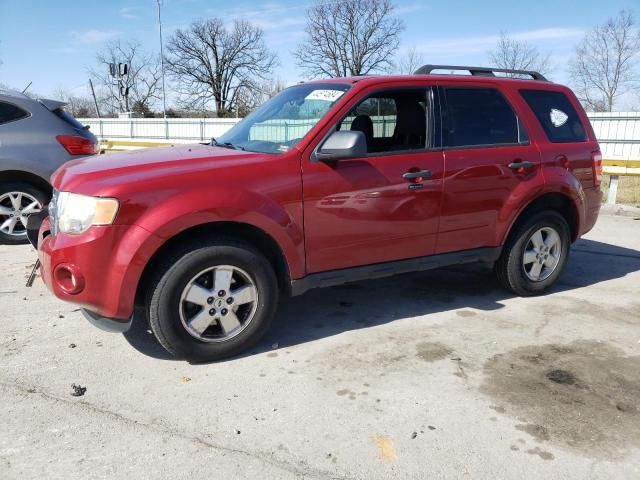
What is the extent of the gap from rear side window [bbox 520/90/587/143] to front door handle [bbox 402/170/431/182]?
140cm

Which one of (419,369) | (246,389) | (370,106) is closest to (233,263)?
(246,389)

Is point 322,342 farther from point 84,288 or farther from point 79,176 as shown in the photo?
point 79,176

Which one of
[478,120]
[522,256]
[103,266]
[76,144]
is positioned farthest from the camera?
[76,144]

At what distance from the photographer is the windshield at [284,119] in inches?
152

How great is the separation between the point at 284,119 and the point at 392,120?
0.92 meters

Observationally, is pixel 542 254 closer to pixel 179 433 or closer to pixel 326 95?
pixel 326 95

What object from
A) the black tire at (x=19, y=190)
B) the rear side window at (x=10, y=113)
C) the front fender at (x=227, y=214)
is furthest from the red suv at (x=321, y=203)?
the rear side window at (x=10, y=113)

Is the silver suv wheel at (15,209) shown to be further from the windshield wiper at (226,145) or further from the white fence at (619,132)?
the white fence at (619,132)

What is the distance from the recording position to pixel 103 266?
3.22 meters

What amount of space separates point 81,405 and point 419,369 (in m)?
2.00

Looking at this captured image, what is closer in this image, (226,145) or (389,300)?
(226,145)

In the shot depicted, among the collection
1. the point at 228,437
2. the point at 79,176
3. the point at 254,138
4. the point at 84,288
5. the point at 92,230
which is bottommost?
the point at 228,437

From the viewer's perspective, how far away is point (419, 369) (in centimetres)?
353

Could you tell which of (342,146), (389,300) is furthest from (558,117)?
(342,146)
